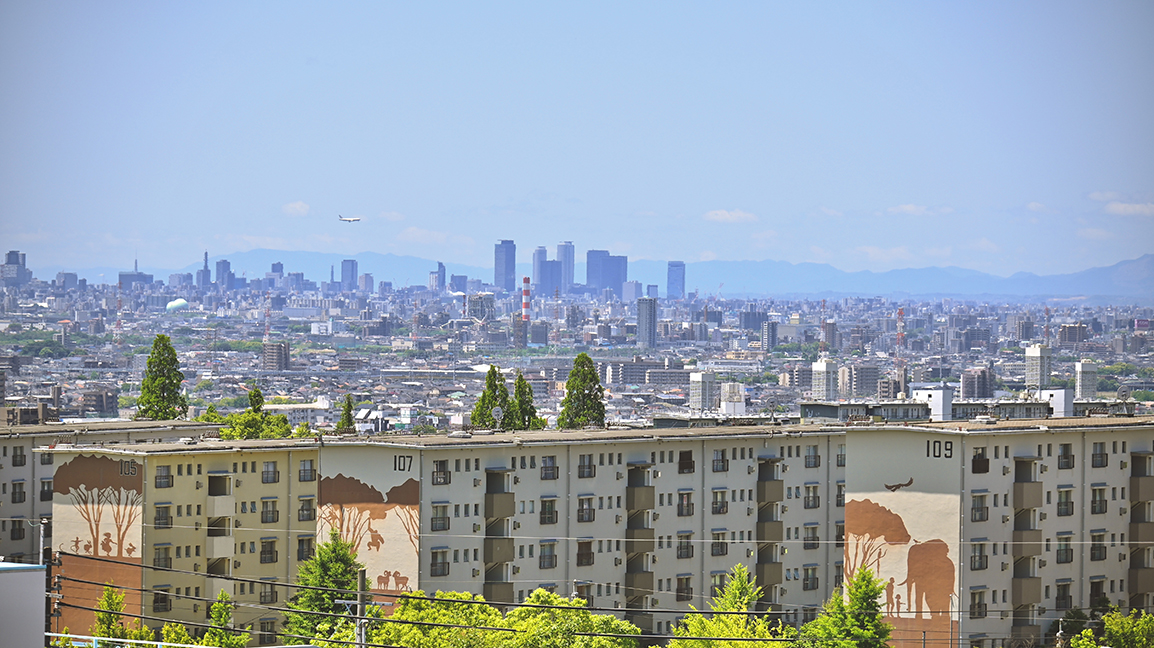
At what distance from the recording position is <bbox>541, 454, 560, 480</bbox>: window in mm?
17750

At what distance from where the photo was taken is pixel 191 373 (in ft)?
416

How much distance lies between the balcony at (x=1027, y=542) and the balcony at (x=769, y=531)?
3.60 meters

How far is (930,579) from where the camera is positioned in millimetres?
16234

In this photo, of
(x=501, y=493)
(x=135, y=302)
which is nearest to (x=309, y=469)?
(x=501, y=493)

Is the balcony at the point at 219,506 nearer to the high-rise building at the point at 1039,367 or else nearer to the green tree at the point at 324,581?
the green tree at the point at 324,581

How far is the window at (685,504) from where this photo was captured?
19.0 meters

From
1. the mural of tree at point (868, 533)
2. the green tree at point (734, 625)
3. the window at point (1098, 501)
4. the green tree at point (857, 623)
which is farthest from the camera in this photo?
the window at point (1098, 501)

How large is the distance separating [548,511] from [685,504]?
2.11 m

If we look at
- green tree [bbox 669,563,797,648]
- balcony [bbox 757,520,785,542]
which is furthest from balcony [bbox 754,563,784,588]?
green tree [bbox 669,563,797,648]

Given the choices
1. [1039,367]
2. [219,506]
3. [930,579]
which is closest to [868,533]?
[930,579]

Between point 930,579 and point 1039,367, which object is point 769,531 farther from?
point 1039,367

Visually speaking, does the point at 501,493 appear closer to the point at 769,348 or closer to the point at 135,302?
the point at 769,348

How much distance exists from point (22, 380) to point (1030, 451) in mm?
96499

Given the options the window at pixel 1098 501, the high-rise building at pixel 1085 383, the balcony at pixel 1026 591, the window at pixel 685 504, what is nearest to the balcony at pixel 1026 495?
the balcony at pixel 1026 591
